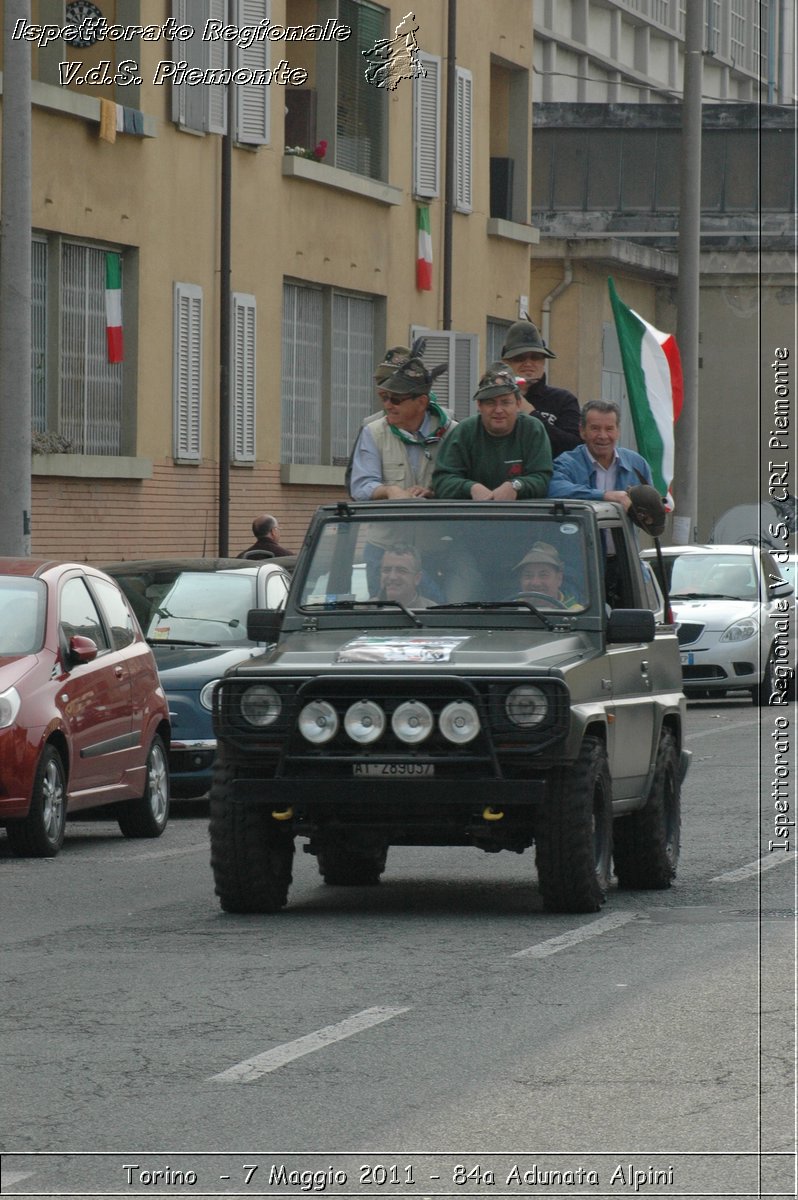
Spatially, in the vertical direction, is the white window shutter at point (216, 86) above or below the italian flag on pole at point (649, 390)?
above

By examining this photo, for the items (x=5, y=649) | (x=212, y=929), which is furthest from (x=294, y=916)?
(x=5, y=649)

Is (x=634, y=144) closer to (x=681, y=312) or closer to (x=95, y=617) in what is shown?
(x=681, y=312)

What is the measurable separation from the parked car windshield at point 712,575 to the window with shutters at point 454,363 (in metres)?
5.14

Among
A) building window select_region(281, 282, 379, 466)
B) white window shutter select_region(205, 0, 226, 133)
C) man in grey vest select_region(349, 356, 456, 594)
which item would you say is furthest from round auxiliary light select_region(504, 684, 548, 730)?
building window select_region(281, 282, 379, 466)

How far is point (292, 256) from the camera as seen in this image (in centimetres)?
3017

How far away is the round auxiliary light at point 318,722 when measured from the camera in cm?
1031

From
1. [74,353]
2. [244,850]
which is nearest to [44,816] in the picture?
[244,850]

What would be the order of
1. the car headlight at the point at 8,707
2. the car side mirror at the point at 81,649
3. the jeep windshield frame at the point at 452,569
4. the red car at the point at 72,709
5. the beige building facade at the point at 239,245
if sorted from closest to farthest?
the jeep windshield frame at the point at 452,569, the car headlight at the point at 8,707, the red car at the point at 72,709, the car side mirror at the point at 81,649, the beige building facade at the point at 239,245

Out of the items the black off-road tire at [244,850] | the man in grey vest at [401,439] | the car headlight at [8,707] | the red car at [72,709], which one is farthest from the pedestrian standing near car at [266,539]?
the black off-road tire at [244,850]

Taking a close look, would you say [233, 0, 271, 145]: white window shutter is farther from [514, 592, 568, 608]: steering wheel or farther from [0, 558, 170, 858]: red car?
[514, 592, 568, 608]: steering wheel

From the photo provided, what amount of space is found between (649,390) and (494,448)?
39.0ft

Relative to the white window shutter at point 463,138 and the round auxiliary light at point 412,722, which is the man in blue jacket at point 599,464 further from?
the white window shutter at point 463,138

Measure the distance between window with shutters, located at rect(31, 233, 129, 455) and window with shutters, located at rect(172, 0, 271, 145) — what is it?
2.13 meters

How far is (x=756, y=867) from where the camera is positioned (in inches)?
508
